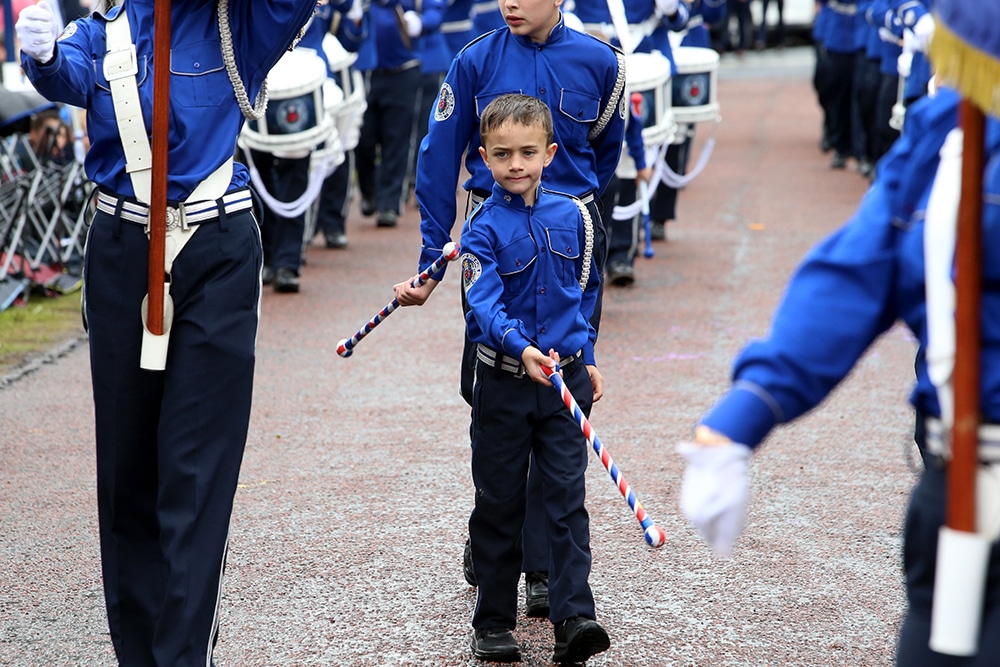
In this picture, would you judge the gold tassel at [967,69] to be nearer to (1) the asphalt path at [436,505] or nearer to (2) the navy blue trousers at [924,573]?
(2) the navy blue trousers at [924,573]

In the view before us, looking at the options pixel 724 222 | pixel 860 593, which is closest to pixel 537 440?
pixel 860 593

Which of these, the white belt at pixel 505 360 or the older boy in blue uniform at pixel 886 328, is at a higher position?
the older boy in blue uniform at pixel 886 328

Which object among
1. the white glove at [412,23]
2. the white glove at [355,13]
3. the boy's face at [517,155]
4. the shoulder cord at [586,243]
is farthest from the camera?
the white glove at [412,23]

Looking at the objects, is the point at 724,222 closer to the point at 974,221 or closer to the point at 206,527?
the point at 206,527

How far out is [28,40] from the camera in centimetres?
323

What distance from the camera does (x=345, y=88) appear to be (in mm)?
10266

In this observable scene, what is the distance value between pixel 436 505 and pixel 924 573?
3150 millimetres

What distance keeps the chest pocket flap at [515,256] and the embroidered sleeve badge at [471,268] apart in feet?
0.18

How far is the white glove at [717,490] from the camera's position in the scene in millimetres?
2285

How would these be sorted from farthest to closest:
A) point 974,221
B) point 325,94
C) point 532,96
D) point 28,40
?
point 325,94
point 532,96
point 28,40
point 974,221

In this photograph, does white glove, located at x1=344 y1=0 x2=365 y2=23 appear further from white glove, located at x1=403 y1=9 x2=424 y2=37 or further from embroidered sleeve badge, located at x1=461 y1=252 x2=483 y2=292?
embroidered sleeve badge, located at x1=461 y1=252 x2=483 y2=292

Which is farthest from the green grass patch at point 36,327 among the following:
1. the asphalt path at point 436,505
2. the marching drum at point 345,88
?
the marching drum at point 345,88

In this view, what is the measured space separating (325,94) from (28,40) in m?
6.11

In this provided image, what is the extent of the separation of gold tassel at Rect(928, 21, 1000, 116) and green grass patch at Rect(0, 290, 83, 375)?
6.21 metres
